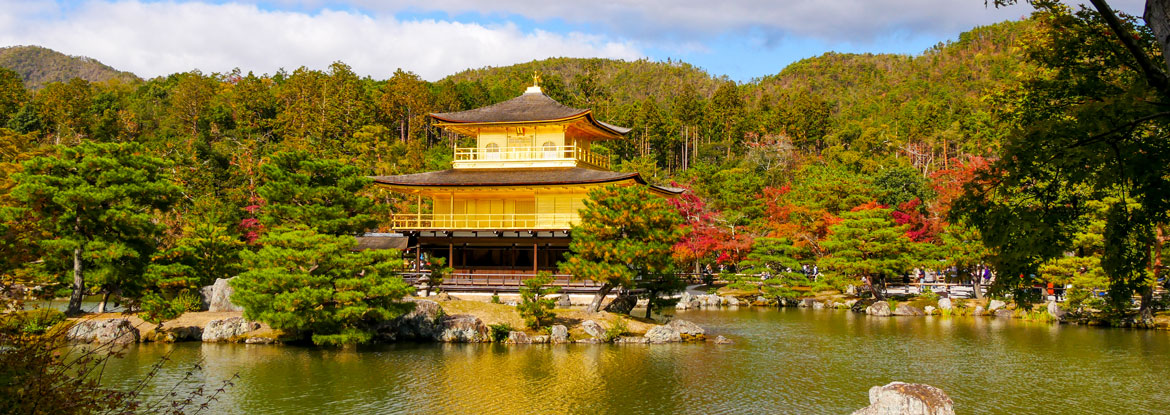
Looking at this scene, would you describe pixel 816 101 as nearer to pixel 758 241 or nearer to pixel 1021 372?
pixel 758 241

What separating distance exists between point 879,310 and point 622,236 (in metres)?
12.9

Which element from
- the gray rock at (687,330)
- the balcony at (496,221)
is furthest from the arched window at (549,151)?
the gray rock at (687,330)

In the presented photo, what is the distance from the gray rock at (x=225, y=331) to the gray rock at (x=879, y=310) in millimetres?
21366

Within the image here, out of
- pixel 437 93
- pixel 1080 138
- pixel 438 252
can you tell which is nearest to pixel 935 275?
pixel 438 252

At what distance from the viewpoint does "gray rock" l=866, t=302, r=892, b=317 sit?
95.9ft

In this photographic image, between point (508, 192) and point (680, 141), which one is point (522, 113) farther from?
point (680, 141)

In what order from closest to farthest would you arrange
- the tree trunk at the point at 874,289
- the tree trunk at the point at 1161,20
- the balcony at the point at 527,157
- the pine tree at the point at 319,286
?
the tree trunk at the point at 1161,20
the pine tree at the point at 319,286
the balcony at the point at 527,157
the tree trunk at the point at 874,289

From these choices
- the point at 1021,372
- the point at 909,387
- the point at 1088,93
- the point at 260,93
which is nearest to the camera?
the point at 1088,93

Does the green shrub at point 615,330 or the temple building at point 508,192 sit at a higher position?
the temple building at point 508,192

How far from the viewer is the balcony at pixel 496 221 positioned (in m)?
27.5

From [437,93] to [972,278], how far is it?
4096 cm

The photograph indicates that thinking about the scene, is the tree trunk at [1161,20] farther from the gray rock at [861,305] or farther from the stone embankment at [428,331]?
the gray rock at [861,305]

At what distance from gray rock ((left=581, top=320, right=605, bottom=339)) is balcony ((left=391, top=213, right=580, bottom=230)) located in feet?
21.1

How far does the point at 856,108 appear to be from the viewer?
70.9 metres
